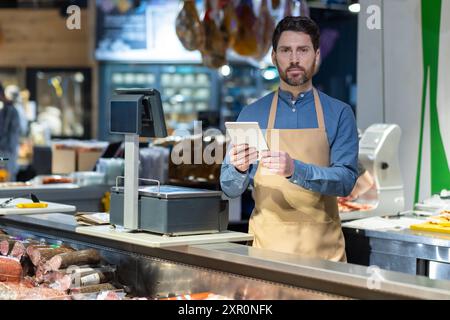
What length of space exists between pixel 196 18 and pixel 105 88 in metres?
5.73

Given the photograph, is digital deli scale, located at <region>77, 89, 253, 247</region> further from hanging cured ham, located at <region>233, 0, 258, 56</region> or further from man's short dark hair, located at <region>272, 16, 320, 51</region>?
hanging cured ham, located at <region>233, 0, 258, 56</region>

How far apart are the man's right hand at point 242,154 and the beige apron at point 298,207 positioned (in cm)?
41

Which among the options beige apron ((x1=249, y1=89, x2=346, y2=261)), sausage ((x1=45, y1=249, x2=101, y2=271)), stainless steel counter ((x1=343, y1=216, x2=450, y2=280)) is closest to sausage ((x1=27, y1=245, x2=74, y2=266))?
sausage ((x1=45, y1=249, x2=101, y2=271))

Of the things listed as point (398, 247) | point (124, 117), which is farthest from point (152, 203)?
point (398, 247)

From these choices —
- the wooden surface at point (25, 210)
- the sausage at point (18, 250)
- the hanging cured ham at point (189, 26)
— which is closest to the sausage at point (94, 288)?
the sausage at point (18, 250)

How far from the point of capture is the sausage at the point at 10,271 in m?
3.47

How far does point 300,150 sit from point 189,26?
424 centimetres

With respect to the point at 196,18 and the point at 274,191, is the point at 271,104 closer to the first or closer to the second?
the point at 274,191

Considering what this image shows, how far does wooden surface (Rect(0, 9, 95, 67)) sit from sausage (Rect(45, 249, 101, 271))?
10.1 m

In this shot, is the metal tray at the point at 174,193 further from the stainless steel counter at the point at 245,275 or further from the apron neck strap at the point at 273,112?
the apron neck strap at the point at 273,112

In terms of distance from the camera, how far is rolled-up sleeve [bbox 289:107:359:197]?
3387 millimetres

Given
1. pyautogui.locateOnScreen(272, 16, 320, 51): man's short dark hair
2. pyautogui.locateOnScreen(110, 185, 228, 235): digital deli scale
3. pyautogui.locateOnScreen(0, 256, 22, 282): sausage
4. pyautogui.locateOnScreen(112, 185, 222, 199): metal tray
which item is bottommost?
pyautogui.locateOnScreen(0, 256, 22, 282): sausage

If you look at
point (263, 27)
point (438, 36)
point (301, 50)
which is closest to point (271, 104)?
point (301, 50)

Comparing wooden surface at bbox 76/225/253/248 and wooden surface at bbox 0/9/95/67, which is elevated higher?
wooden surface at bbox 0/9/95/67
